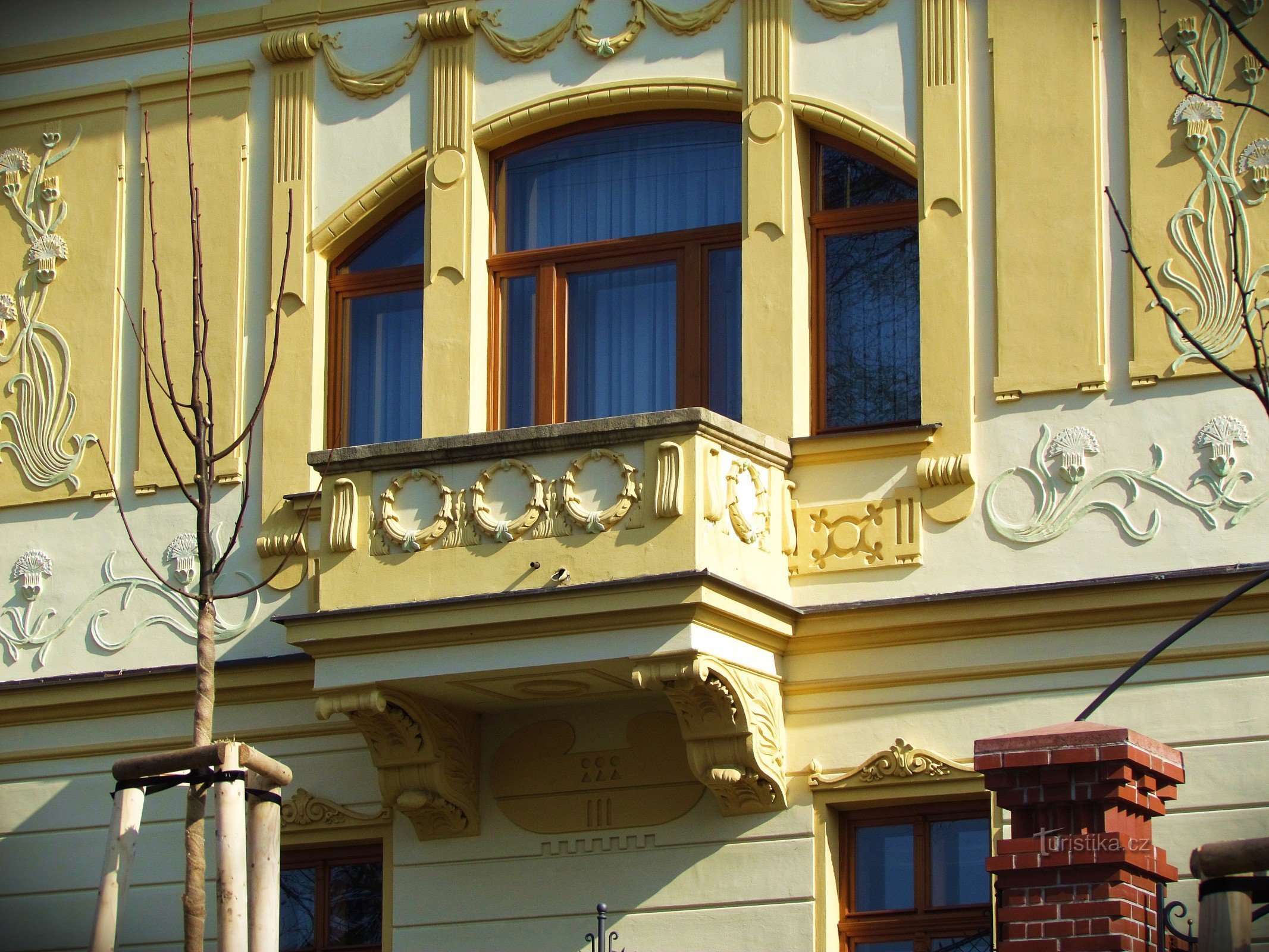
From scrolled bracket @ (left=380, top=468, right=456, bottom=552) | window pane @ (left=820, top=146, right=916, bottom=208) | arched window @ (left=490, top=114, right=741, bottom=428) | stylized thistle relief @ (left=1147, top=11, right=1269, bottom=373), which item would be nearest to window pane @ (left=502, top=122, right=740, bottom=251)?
arched window @ (left=490, top=114, right=741, bottom=428)

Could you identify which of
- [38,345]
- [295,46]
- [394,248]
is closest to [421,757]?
[394,248]

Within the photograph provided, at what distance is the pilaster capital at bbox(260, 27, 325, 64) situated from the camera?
17766 millimetres

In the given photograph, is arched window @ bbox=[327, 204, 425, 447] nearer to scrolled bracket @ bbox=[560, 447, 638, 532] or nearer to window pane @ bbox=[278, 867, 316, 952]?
scrolled bracket @ bbox=[560, 447, 638, 532]

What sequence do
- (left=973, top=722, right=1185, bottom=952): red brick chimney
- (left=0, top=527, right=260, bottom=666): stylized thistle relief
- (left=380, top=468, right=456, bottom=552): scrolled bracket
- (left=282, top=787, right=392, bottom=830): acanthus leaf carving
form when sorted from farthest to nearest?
(left=0, top=527, right=260, bottom=666): stylized thistle relief < (left=282, top=787, right=392, bottom=830): acanthus leaf carving < (left=380, top=468, right=456, bottom=552): scrolled bracket < (left=973, top=722, right=1185, bottom=952): red brick chimney

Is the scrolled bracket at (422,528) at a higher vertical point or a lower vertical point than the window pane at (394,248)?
lower

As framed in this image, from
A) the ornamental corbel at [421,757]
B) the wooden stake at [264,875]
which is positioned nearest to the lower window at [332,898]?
the ornamental corbel at [421,757]

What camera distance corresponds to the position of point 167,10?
18422 mm

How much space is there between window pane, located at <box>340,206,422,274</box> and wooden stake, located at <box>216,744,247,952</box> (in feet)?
22.7

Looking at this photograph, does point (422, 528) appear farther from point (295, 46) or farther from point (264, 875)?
point (295, 46)

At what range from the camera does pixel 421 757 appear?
15711 mm

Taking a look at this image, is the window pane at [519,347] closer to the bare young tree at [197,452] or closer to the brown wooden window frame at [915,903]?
the bare young tree at [197,452]

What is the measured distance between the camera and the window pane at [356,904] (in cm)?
1628

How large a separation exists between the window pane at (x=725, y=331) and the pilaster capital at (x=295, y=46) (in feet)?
11.5

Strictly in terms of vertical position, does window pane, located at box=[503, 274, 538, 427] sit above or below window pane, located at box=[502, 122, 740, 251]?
below
